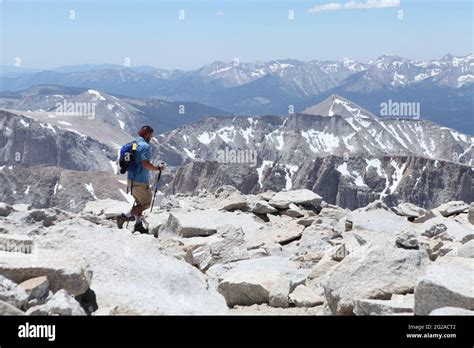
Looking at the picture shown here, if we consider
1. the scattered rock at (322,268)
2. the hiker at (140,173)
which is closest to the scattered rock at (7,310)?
the scattered rock at (322,268)

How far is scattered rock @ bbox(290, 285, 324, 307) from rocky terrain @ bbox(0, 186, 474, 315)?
0.02 m

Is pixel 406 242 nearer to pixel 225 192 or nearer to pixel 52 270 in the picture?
pixel 52 270

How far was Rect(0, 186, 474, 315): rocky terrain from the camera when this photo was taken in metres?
7.87

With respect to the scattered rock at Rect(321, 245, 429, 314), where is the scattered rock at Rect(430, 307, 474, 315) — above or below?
above

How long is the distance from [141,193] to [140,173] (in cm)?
65

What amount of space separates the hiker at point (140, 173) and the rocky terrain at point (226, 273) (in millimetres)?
1238

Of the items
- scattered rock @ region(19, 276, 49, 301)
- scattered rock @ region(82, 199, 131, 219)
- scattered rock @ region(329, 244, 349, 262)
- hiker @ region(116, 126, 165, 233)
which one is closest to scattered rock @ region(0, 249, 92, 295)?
scattered rock @ region(19, 276, 49, 301)

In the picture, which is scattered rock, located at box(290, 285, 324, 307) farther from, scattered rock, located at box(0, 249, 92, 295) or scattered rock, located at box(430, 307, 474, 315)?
scattered rock, located at box(0, 249, 92, 295)

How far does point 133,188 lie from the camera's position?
1669 centimetres
